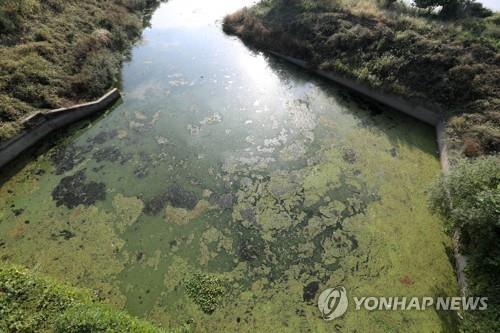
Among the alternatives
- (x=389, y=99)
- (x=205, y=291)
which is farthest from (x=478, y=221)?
(x=389, y=99)

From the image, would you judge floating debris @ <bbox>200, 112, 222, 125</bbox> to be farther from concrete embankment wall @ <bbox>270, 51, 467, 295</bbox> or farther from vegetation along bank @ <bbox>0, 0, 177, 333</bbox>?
concrete embankment wall @ <bbox>270, 51, 467, 295</bbox>

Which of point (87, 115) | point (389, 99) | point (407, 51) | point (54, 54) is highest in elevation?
point (407, 51)

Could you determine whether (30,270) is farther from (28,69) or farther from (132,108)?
(28,69)

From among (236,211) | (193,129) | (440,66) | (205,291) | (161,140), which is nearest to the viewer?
(205,291)

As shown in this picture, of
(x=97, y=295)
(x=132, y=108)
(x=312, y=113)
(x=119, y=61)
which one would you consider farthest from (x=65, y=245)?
(x=119, y=61)

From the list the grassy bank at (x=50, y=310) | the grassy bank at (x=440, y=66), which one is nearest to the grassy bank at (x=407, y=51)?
the grassy bank at (x=440, y=66)

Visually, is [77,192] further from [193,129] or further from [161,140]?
[193,129]
